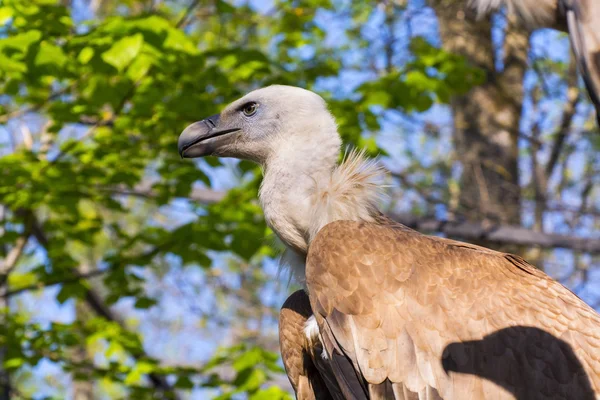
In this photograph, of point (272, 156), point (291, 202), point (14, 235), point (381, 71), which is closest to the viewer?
point (291, 202)

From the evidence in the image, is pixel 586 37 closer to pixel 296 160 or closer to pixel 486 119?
pixel 296 160

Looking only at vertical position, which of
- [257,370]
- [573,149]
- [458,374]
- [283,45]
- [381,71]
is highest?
[458,374]

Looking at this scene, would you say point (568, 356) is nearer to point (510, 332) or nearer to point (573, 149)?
point (510, 332)

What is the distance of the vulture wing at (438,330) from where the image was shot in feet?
12.5

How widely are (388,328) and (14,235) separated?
479 cm

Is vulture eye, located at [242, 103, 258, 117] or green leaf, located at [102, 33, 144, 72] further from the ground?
vulture eye, located at [242, 103, 258, 117]

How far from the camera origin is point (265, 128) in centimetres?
477

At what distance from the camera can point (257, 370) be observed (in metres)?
6.40

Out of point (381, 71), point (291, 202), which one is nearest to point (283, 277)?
point (291, 202)

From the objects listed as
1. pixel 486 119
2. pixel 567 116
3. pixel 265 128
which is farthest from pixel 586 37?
pixel 567 116

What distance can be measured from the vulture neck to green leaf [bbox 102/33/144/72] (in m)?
1.67

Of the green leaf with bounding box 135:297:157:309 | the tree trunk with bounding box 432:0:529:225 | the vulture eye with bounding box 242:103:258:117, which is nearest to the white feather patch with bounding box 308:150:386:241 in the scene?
the vulture eye with bounding box 242:103:258:117

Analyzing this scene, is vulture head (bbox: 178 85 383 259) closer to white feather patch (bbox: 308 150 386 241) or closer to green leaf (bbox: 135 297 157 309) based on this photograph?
white feather patch (bbox: 308 150 386 241)

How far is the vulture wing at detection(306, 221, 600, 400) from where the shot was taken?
380 cm
